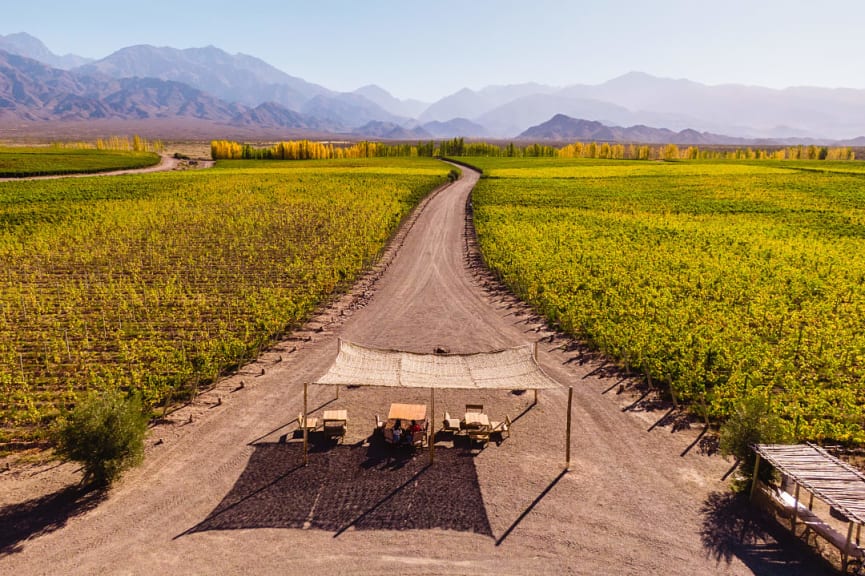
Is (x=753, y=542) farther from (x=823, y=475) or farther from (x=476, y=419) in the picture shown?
(x=476, y=419)

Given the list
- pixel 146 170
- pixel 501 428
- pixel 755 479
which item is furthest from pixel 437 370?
pixel 146 170

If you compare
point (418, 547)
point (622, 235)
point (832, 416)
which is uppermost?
point (622, 235)

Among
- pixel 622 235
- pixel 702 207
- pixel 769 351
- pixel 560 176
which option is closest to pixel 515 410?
pixel 769 351

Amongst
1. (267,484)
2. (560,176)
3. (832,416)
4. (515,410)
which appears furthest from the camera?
(560,176)

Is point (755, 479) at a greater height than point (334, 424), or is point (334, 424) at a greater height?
point (755, 479)

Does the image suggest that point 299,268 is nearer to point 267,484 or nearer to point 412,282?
point 412,282
